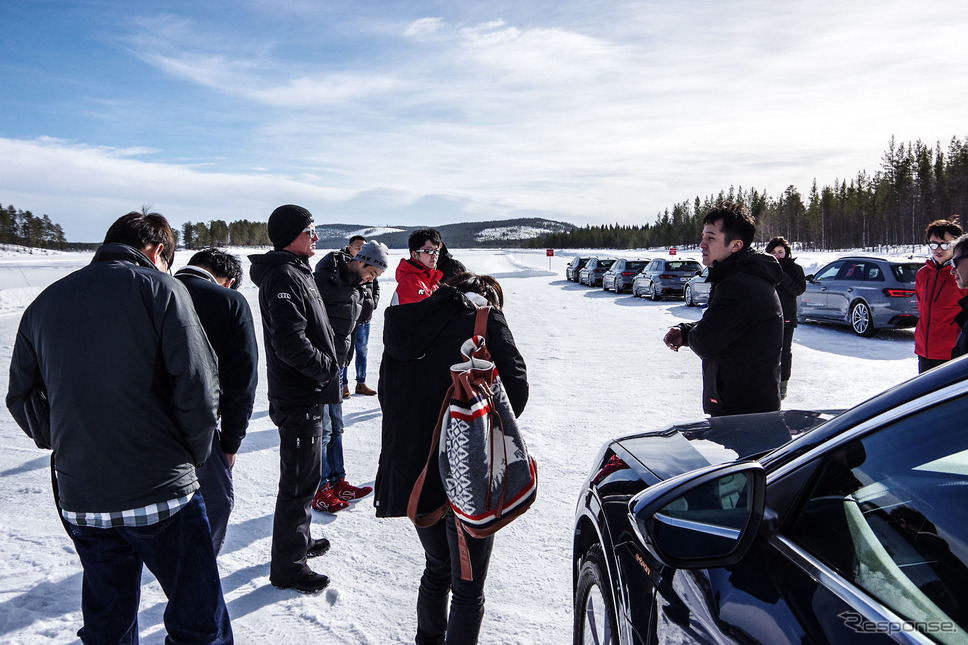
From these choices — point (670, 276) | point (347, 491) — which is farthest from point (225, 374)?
point (670, 276)

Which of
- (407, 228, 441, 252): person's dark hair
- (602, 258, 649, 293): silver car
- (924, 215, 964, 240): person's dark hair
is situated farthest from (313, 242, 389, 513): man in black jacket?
(602, 258, 649, 293): silver car

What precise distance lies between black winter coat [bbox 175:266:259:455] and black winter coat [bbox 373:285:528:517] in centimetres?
96

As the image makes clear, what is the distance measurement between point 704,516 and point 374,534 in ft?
9.64

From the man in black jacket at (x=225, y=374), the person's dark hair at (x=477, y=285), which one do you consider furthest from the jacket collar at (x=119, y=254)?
the person's dark hair at (x=477, y=285)

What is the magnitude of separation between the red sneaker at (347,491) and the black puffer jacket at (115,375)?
2340 millimetres

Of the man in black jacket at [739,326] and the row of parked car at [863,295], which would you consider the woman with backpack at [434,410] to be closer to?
the man in black jacket at [739,326]

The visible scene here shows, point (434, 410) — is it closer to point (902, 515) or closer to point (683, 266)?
point (902, 515)

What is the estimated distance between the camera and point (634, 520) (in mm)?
1570

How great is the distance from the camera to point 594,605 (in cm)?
224

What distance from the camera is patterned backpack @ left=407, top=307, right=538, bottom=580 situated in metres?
2.15

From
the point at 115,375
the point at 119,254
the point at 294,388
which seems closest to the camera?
the point at 115,375

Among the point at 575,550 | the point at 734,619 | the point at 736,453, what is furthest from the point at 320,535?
the point at 734,619

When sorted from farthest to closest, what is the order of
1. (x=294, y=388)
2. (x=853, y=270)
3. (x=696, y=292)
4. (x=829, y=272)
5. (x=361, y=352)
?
(x=696, y=292)
(x=829, y=272)
(x=853, y=270)
(x=361, y=352)
(x=294, y=388)

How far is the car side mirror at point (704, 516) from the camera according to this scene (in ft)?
4.62
